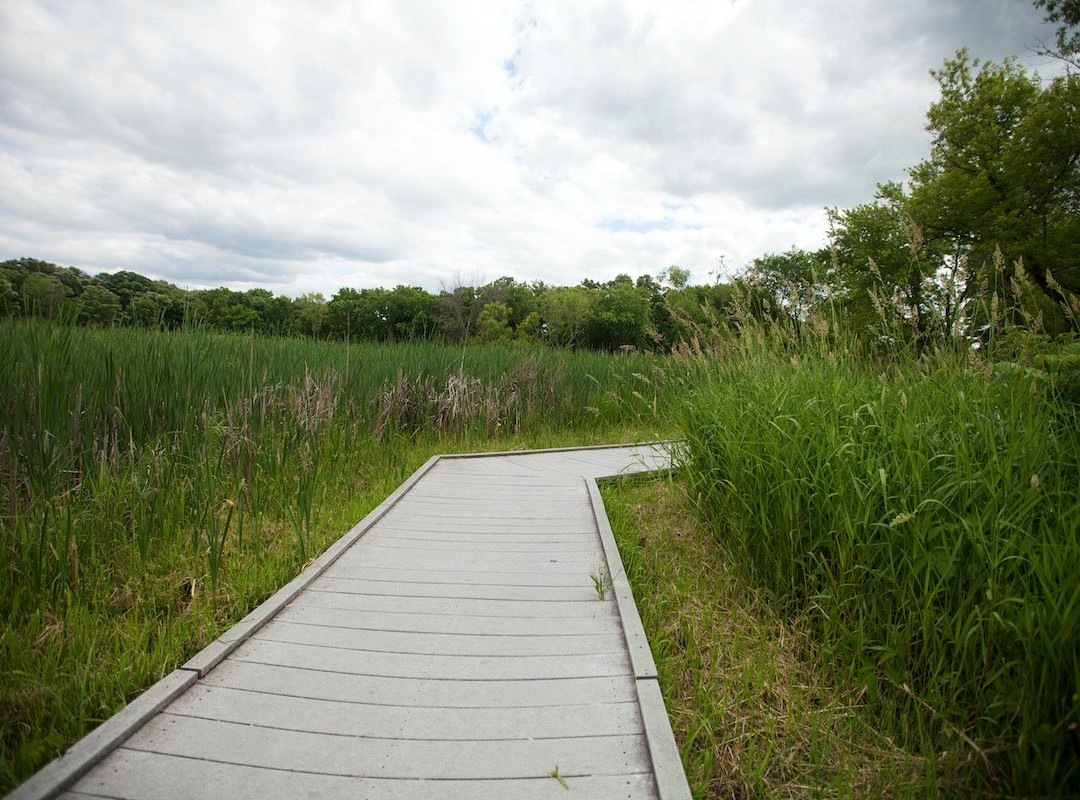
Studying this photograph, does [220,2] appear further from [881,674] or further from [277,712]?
[881,674]

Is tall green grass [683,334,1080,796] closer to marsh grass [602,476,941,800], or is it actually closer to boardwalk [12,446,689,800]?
marsh grass [602,476,941,800]

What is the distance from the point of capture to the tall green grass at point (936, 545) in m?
1.71

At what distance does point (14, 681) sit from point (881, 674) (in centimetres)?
328

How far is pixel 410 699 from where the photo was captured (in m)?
2.02

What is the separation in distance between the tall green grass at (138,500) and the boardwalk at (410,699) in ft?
0.91

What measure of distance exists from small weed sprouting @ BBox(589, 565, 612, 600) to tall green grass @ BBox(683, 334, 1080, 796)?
0.79 meters

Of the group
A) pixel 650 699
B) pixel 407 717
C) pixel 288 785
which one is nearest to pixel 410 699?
pixel 407 717

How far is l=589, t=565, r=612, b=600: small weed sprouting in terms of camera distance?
9.53ft

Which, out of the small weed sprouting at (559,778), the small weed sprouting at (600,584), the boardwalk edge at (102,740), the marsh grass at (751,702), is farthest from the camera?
the small weed sprouting at (600,584)

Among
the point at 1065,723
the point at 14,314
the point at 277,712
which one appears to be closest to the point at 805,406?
the point at 1065,723

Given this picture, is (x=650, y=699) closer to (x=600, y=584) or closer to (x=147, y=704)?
(x=600, y=584)

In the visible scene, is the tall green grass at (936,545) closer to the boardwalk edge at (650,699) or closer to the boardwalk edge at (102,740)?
the boardwalk edge at (650,699)

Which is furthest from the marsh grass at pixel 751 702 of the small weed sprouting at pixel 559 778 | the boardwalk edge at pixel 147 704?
the boardwalk edge at pixel 147 704

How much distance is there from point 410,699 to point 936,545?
2.12 m
